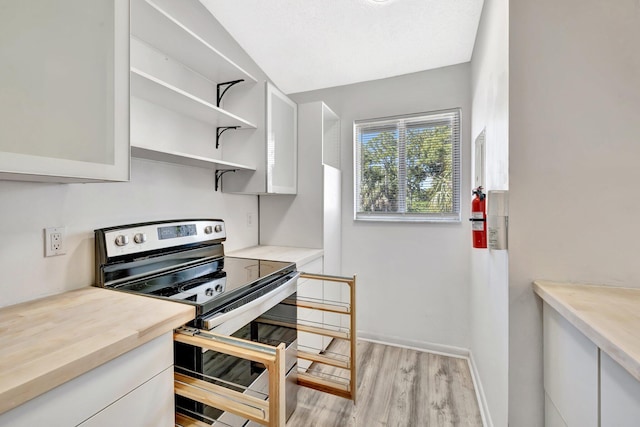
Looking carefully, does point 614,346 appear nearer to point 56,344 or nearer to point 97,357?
point 97,357

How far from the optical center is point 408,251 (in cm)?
249

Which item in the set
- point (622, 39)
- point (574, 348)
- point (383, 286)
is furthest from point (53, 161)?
point (383, 286)

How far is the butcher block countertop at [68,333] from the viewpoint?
24.4 inches

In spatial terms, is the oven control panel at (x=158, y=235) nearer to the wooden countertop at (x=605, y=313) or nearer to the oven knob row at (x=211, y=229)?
the oven knob row at (x=211, y=229)

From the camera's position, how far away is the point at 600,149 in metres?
1.07

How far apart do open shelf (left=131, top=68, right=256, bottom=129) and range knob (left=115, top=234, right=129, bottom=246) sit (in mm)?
730

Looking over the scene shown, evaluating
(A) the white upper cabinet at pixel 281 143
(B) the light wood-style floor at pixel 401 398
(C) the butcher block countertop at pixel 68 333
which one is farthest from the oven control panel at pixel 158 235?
(B) the light wood-style floor at pixel 401 398

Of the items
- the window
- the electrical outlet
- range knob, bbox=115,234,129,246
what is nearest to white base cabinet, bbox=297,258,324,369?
the window

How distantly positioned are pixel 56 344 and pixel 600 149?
186 centimetres

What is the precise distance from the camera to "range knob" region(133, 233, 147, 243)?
141cm

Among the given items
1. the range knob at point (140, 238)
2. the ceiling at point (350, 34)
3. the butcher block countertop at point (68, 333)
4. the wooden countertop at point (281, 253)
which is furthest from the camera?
the wooden countertop at point (281, 253)

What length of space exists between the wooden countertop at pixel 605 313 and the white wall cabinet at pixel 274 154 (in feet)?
5.46

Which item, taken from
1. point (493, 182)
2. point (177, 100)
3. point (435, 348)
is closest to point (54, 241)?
point (177, 100)

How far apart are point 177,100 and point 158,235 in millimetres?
747
